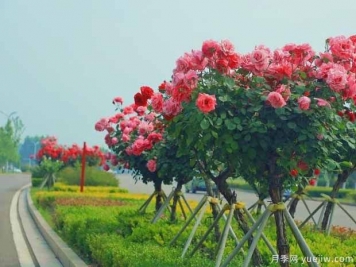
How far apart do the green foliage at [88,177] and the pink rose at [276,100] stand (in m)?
23.5

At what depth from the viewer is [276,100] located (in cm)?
478

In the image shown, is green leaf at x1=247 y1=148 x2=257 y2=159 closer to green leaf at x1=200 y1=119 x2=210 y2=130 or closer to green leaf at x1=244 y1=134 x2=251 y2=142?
green leaf at x1=244 y1=134 x2=251 y2=142

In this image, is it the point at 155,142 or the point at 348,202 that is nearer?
the point at 155,142

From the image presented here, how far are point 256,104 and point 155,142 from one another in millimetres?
4148

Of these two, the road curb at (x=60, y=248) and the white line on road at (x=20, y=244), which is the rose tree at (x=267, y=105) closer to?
the road curb at (x=60, y=248)

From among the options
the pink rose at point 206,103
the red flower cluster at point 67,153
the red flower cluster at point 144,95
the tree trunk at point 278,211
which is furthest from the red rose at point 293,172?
the red flower cluster at point 67,153

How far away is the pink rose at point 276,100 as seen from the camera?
4766 mm

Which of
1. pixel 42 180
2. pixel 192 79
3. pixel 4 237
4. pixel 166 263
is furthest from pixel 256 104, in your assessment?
pixel 42 180

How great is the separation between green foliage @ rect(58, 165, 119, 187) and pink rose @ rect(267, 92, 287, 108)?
2346cm

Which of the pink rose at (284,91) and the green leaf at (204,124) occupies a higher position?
the pink rose at (284,91)

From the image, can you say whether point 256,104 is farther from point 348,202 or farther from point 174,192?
point 348,202

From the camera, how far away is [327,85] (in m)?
5.06

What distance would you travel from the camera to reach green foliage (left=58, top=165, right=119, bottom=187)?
91.1ft

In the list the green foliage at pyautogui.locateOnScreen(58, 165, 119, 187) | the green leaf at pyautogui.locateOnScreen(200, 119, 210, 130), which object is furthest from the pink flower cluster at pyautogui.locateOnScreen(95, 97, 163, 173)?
the green foliage at pyautogui.locateOnScreen(58, 165, 119, 187)
